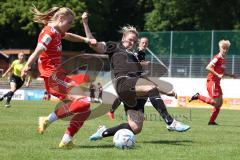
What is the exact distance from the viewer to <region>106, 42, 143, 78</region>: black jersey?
10.0 m

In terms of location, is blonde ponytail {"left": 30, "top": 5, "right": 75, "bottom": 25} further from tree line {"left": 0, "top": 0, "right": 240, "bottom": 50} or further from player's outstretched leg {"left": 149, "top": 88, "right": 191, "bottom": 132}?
Answer: tree line {"left": 0, "top": 0, "right": 240, "bottom": 50}

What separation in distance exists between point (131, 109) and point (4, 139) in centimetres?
219

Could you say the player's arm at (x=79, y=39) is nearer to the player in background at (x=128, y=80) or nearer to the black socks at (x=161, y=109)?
the player in background at (x=128, y=80)

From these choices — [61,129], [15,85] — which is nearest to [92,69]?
[15,85]

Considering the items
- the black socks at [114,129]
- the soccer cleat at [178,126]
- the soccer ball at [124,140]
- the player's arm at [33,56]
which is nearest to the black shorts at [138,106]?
the black socks at [114,129]

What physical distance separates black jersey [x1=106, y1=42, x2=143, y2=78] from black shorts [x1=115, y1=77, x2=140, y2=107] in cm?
9

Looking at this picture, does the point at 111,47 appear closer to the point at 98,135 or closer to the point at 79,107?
the point at 79,107

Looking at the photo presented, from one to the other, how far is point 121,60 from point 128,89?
488 mm

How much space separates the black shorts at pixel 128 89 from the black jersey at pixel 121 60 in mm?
94

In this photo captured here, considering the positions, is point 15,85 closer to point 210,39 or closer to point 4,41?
point 210,39

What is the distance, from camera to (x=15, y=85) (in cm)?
2280

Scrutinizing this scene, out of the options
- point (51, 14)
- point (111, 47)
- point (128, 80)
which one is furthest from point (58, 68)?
point (128, 80)

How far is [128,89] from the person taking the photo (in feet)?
32.9

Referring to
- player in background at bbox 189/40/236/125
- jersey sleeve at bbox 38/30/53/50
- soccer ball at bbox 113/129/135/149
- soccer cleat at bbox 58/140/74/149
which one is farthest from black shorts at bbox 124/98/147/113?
player in background at bbox 189/40/236/125
